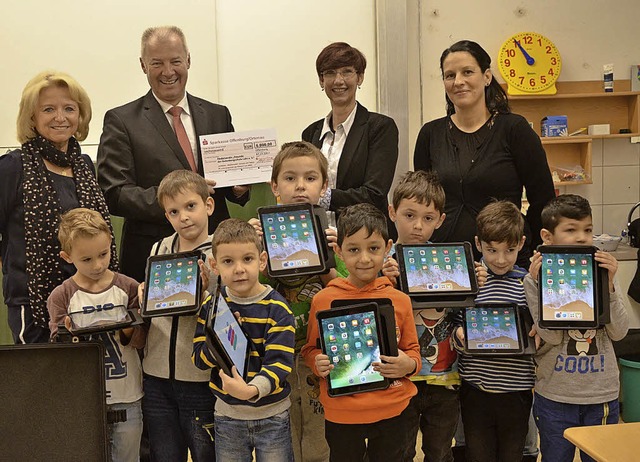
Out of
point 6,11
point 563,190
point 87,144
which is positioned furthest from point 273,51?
point 563,190

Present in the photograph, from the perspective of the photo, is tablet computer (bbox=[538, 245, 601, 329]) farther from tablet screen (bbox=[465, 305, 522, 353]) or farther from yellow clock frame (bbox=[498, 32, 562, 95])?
yellow clock frame (bbox=[498, 32, 562, 95])

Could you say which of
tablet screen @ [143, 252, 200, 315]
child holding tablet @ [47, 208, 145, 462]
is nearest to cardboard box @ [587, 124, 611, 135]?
tablet screen @ [143, 252, 200, 315]

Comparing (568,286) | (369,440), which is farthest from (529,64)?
(369,440)

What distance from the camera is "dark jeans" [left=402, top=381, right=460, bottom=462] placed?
2.36 metres

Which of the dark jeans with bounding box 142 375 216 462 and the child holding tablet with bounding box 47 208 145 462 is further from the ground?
the child holding tablet with bounding box 47 208 145 462

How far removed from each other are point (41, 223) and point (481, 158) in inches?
65.7

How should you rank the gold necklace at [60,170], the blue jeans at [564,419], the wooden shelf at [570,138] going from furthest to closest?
the wooden shelf at [570,138]
the gold necklace at [60,170]
the blue jeans at [564,419]

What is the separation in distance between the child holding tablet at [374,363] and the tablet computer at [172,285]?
0.39 m

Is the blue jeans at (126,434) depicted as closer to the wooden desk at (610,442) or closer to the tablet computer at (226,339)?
the tablet computer at (226,339)

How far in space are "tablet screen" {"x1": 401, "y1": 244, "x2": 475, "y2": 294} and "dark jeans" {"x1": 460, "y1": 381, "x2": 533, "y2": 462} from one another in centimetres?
39

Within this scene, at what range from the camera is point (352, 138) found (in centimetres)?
287

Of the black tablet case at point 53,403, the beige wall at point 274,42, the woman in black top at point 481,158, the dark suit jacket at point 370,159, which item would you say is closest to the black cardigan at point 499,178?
the woman in black top at point 481,158

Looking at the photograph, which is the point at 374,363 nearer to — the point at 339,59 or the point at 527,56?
the point at 339,59

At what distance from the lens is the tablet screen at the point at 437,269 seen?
2283 millimetres
